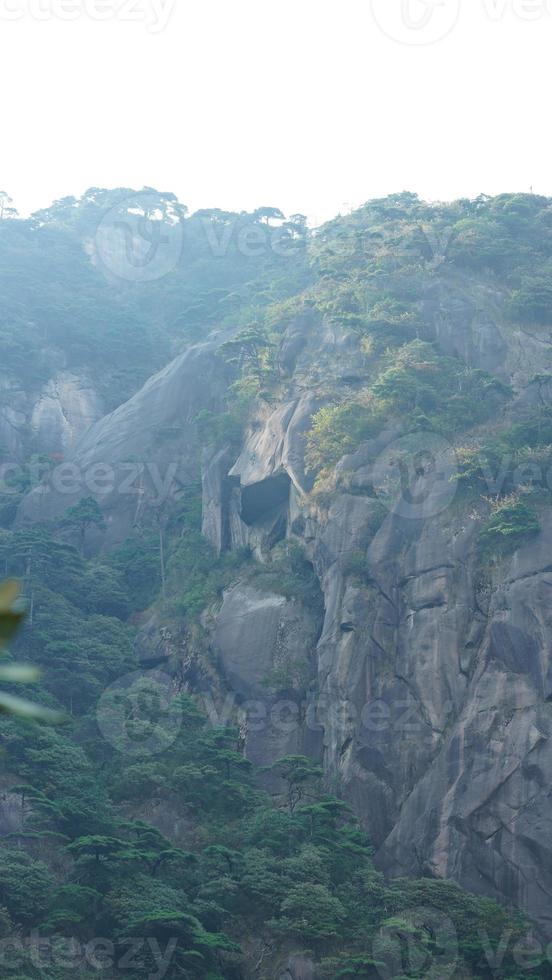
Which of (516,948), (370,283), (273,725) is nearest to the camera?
(516,948)

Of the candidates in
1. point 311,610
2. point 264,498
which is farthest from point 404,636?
point 264,498

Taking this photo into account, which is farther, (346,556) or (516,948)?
(346,556)

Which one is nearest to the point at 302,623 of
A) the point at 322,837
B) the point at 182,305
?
the point at 322,837

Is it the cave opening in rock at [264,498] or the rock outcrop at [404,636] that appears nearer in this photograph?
the rock outcrop at [404,636]

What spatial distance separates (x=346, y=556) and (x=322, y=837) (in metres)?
9.12

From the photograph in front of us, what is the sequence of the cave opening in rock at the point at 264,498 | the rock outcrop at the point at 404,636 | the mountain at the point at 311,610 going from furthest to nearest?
the cave opening in rock at the point at 264,498, the rock outcrop at the point at 404,636, the mountain at the point at 311,610

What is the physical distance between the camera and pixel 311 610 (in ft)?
107

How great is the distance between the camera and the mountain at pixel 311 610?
22438 millimetres

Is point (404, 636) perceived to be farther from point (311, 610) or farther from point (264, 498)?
point (264, 498)

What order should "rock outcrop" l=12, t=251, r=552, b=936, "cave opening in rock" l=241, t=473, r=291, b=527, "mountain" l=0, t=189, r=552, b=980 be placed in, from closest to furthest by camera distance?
"mountain" l=0, t=189, r=552, b=980, "rock outcrop" l=12, t=251, r=552, b=936, "cave opening in rock" l=241, t=473, r=291, b=527

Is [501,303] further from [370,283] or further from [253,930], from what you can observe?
[253,930]

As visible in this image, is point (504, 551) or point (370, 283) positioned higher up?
point (370, 283)

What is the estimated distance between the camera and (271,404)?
39.6 m

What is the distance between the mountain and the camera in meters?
22.4
